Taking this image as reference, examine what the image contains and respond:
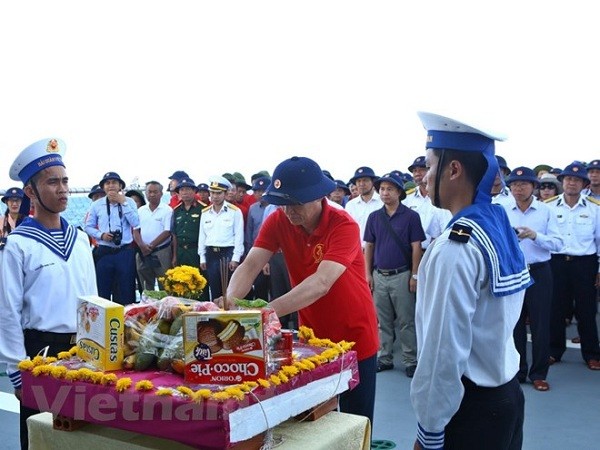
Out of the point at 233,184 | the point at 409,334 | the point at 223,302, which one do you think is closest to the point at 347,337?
the point at 223,302

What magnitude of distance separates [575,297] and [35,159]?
5.27 meters

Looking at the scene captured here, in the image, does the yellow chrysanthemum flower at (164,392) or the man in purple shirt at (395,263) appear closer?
the yellow chrysanthemum flower at (164,392)

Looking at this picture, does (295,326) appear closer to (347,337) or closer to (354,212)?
(354,212)

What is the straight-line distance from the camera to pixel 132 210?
8.23 m

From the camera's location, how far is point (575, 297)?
6.26m

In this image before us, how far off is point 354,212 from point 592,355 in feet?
9.53

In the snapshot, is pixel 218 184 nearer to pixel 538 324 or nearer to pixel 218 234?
pixel 218 234

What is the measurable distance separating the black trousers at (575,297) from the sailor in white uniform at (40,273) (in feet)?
15.9

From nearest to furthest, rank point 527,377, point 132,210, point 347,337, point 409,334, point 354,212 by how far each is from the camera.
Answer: point 347,337
point 527,377
point 409,334
point 354,212
point 132,210

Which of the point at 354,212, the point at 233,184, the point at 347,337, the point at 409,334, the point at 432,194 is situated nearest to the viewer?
the point at 432,194

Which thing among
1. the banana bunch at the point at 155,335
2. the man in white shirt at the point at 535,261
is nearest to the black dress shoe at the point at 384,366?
the man in white shirt at the point at 535,261

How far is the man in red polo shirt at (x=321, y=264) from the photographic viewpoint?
2.62 m

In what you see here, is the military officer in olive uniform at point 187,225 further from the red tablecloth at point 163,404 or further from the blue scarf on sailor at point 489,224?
the blue scarf on sailor at point 489,224

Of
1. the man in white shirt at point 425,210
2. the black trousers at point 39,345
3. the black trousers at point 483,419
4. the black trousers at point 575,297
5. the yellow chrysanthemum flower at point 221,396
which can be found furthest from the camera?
the man in white shirt at point 425,210
